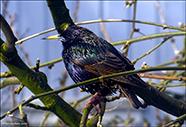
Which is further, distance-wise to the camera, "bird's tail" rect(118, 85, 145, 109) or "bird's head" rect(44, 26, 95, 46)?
"bird's head" rect(44, 26, 95, 46)

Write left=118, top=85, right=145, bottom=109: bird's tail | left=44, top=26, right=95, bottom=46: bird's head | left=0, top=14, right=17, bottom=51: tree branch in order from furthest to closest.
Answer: left=44, top=26, right=95, bottom=46: bird's head < left=118, top=85, right=145, bottom=109: bird's tail < left=0, top=14, right=17, bottom=51: tree branch

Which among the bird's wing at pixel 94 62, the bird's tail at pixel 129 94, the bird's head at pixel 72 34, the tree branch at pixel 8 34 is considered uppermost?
the tree branch at pixel 8 34

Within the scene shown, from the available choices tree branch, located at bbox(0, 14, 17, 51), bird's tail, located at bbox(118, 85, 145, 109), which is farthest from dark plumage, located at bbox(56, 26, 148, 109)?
tree branch, located at bbox(0, 14, 17, 51)

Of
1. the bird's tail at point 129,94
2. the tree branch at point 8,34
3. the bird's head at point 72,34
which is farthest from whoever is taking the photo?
the bird's head at point 72,34

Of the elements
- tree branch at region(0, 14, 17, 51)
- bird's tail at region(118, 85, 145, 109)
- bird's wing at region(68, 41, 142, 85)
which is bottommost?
bird's tail at region(118, 85, 145, 109)

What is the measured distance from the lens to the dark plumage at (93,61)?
135 cm

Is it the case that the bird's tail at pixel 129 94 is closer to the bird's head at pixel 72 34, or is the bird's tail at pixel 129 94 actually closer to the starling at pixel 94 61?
the starling at pixel 94 61

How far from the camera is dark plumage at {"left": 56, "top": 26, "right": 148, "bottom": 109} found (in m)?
1.35

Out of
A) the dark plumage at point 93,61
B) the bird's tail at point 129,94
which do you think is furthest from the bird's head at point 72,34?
the bird's tail at point 129,94

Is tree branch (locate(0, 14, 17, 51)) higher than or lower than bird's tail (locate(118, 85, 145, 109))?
higher

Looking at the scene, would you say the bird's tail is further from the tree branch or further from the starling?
the tree branch

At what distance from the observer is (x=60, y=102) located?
1250 millimetres

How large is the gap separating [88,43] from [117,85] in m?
0.27

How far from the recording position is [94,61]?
1386 mm
